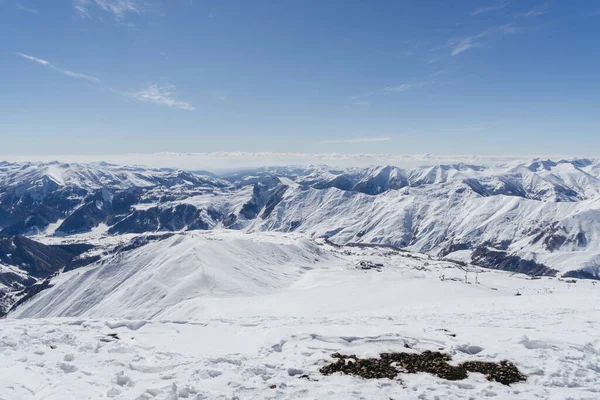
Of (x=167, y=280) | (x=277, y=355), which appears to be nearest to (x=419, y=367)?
(x=277, y=355)

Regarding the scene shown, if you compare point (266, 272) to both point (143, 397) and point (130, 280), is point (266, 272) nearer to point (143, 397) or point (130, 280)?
point (130, 280)

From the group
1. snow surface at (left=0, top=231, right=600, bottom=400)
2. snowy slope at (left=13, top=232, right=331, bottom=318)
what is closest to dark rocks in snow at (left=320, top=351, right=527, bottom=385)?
snow surface at (left=0, top=231, right=600, bottom=400)

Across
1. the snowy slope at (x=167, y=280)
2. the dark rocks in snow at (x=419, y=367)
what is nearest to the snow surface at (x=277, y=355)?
the dark rocks in snow at (x=419, y=367)

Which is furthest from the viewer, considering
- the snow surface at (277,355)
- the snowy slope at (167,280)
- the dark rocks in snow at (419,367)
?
the snowy slope at (167,280)

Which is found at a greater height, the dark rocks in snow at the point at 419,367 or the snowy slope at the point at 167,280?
the dark rocks in snow at the point at 419,367

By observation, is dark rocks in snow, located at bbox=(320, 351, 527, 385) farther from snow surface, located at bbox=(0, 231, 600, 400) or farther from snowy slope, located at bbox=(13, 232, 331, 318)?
snowy slope, located at bbox=(13, 232, 331, 318)

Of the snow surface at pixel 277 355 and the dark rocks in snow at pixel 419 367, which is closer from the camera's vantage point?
Result: the snow surface at pixel 277 355

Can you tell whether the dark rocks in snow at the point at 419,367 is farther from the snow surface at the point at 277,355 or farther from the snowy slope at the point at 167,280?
the snowy slope at the point at 167,280

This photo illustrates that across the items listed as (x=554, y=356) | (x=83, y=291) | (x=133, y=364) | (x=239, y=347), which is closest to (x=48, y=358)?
(x=133, y=364)
